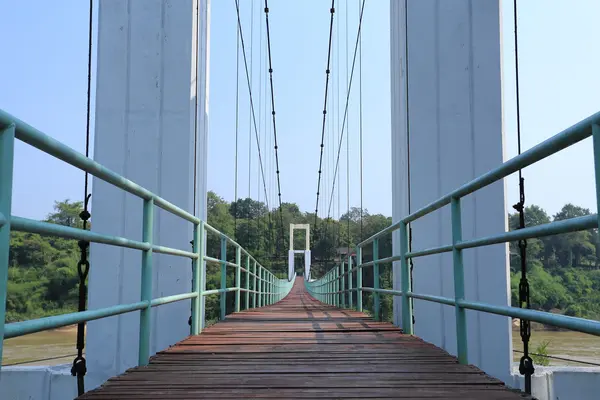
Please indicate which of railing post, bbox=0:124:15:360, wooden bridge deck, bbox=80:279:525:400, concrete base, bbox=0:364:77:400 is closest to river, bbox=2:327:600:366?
concrete base, bbox=0:364:77:400

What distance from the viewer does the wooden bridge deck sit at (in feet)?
6.01

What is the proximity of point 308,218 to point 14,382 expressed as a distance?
6595 cm

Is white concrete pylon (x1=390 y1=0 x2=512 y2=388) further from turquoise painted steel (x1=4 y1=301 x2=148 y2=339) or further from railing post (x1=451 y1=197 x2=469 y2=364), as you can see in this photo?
turquoise painted steel (x1=4 y1=301 x2=148 y2=339)

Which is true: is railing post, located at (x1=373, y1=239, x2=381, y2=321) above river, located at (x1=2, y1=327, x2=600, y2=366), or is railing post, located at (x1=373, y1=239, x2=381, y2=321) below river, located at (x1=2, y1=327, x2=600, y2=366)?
above

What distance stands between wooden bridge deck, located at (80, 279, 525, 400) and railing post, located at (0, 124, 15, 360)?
0.64 metres

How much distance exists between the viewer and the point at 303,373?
222 centimetres

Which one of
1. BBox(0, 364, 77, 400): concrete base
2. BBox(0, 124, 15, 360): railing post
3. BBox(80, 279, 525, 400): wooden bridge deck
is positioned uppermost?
BBox(0, 124, 15, 360): railing post

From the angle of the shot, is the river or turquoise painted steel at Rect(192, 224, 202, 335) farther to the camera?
the river

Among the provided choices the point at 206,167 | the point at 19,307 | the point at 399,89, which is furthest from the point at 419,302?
the point at 19,307

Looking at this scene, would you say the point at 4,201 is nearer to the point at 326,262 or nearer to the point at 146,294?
the point at 146,294

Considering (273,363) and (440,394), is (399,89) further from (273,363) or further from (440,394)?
(440,394)

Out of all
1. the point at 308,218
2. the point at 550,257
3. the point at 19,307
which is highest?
the point at 308,218

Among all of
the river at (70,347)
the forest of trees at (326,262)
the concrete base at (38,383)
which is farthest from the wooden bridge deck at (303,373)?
the river at (70,347)

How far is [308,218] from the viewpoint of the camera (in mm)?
70875
